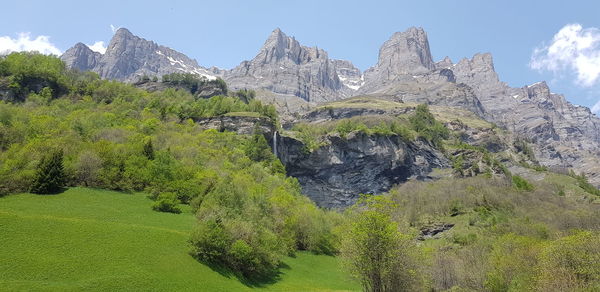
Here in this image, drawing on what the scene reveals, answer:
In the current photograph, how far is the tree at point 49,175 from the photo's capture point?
2205 inches

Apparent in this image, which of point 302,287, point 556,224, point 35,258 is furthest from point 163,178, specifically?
point 556,224

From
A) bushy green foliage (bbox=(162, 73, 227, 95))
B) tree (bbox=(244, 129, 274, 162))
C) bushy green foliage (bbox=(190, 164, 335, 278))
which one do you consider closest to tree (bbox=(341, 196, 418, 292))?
bushy green foliage (bbox=(190, 164, 335, 278))

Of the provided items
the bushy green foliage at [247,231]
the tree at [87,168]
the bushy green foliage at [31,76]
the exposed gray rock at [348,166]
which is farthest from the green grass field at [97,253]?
the exposed gray rock at [348,166]

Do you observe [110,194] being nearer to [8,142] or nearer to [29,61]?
[8,142]

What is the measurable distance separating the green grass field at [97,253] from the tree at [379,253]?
658 cm

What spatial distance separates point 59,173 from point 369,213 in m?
44.0

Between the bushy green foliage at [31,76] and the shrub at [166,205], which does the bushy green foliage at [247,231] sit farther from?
the bushy green foliage at [31,76]

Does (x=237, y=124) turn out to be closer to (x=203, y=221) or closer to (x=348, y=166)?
(x=348, y=166)

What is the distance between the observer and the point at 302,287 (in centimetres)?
5012

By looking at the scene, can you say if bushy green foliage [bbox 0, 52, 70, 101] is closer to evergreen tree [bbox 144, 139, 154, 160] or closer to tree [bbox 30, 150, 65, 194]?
evergreen tree [bbox 144, 139, 154, 160]

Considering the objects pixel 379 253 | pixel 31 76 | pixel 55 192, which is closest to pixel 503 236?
pixel 379 253

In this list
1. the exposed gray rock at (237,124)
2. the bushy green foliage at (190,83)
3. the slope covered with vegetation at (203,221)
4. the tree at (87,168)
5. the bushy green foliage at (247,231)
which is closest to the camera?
the slope covered with vegetation at (203,221)

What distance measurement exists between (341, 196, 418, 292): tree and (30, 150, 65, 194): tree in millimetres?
41472

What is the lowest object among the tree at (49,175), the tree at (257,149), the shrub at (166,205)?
the shrub at (166,205)
